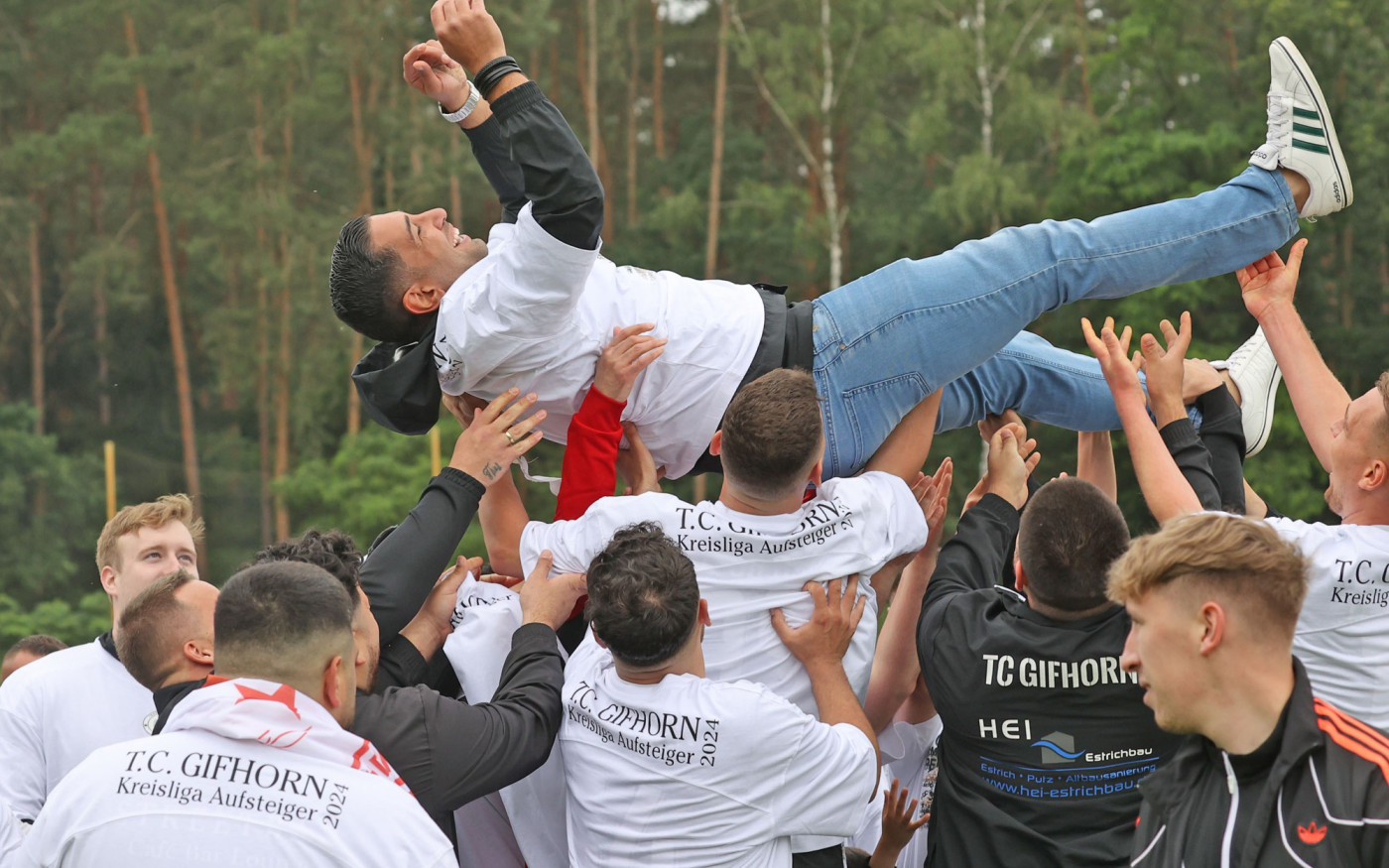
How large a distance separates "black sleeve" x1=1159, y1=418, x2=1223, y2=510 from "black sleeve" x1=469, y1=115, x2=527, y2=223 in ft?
6.62

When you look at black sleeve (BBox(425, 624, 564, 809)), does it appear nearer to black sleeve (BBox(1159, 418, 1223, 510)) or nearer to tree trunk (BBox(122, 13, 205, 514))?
black sleeve (BBox(1159, 418, 1223, 510))

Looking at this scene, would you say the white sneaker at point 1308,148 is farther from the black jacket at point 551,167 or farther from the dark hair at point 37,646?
the dark hair at point 37,646

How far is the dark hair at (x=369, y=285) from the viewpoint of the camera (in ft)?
13.2

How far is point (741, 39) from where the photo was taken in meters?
28.1

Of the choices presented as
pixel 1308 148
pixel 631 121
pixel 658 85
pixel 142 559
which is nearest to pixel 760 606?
pixel 1308 148

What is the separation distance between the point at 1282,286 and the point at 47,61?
34.4 m

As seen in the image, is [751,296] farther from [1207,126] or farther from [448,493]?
[1207,126]

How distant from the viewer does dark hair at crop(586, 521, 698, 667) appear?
308 centimetres

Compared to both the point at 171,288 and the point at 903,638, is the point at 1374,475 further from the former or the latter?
the point at 171,288

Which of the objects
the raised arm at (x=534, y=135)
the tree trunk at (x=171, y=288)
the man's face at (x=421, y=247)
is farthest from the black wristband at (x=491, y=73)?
the tree trunk at (x=171, y=288)

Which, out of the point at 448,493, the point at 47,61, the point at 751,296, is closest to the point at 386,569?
the point at 448,493

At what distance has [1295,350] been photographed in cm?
403

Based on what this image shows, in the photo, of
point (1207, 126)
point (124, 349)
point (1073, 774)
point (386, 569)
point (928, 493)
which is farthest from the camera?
point (124, 349)

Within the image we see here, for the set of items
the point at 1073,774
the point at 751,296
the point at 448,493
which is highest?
the point at 751,296
